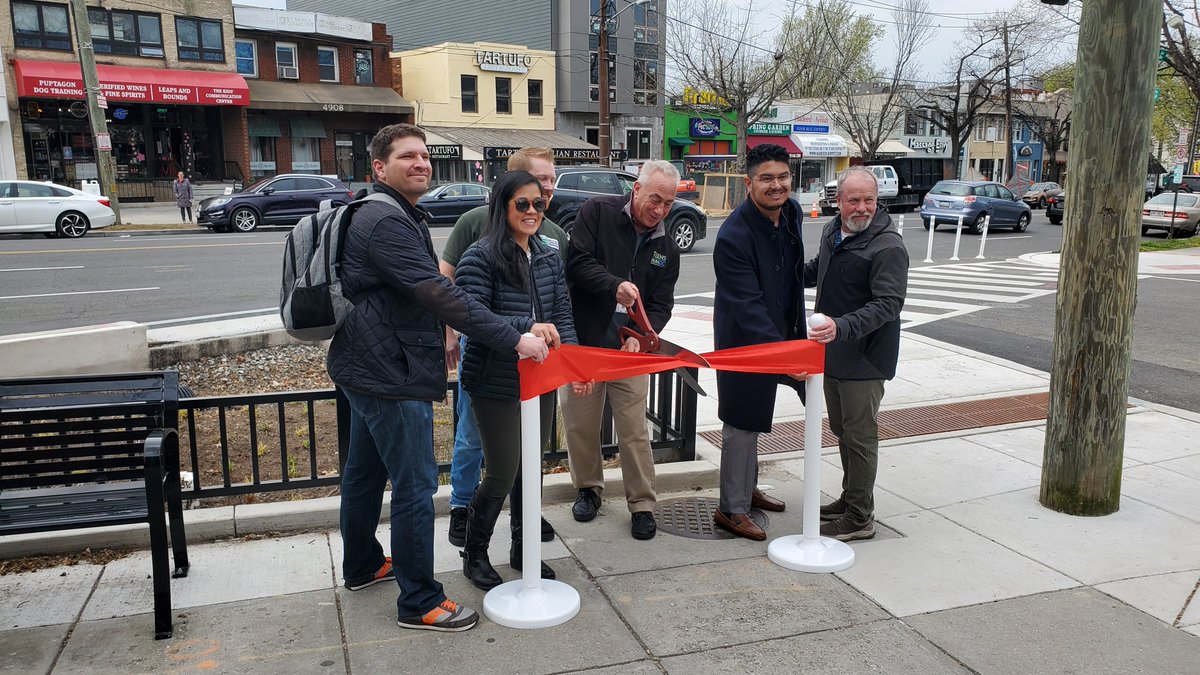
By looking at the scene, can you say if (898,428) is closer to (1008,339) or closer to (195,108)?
(1008,339)

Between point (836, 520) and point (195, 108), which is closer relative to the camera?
point (836, 520)

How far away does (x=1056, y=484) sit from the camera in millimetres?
4828

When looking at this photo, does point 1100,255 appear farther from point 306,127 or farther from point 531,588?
point 306,127

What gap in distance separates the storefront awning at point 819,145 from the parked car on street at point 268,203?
101 ft

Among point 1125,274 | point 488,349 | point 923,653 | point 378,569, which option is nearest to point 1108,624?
point 923,653

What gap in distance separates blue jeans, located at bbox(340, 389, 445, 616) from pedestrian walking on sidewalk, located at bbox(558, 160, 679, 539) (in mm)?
1180

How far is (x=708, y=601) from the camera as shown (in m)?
3.84

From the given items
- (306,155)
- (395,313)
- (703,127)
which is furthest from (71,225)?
(703,127)

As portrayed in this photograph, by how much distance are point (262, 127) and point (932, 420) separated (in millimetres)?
32346

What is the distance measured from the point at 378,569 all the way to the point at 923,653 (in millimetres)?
2248

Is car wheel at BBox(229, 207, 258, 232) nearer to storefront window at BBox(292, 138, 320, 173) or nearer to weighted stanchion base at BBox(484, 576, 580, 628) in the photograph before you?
storefront window at BBox(292, 138, 320, 173)

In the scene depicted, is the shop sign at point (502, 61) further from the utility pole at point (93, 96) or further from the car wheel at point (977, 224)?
the car wheel at point (977, 224)

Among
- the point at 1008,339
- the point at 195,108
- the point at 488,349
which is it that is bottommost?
the point at 1008,339

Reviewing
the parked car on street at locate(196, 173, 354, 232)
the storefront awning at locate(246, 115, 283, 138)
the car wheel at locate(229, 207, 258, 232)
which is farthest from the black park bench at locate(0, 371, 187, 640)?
the storefront awning at locate(246, 115, 283, 138)
